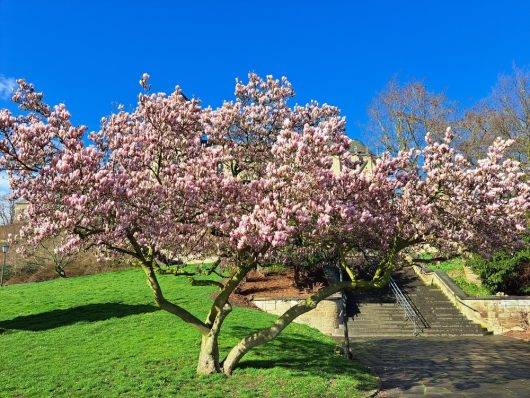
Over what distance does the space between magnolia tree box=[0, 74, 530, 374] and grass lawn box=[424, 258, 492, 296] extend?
15308mm

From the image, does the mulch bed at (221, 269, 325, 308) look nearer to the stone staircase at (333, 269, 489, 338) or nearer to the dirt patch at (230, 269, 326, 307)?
the dirt patch at (230, 269, 326, 307)

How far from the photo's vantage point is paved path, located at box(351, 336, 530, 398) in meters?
11.1

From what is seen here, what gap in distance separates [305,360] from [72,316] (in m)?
11.7

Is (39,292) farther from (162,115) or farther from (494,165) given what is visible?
(494,165)

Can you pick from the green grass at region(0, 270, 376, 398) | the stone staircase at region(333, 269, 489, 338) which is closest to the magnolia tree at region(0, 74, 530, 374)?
the green grass at region(0, 270, 376, 398)

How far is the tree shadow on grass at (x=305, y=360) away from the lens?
39.9 feet

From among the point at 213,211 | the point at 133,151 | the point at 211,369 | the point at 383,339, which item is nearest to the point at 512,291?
the point at 383,339

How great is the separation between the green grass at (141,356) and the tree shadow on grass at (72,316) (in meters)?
0.05

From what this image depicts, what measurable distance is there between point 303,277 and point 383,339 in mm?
6440

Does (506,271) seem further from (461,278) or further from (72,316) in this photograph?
(72,316)

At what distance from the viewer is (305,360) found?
1333 cm

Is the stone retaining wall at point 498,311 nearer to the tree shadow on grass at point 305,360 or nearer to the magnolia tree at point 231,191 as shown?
the tree shadow on grass at point 305,360

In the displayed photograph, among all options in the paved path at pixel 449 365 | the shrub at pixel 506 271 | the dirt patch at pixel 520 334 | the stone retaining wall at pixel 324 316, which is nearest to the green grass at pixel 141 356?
the paved path at pixel 449 365

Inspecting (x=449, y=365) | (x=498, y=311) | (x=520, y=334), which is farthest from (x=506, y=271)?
A: (x=449, y=365)
